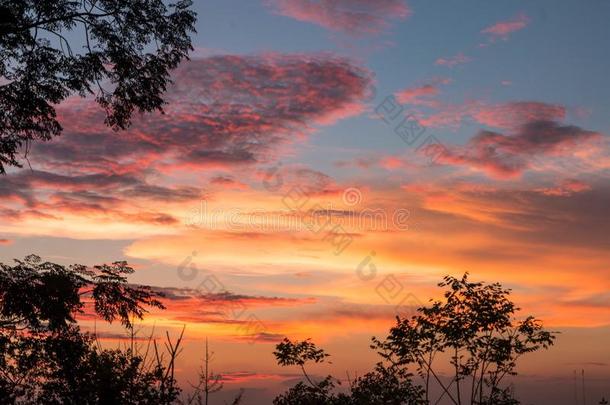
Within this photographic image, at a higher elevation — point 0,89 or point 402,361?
point 0,89

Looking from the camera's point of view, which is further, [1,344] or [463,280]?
[463,280]

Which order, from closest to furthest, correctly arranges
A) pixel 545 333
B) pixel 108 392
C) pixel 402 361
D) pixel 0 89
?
1. pixel 0 89
2. pixel 108 392
3. pixel 545 333
4. pixel 402 361

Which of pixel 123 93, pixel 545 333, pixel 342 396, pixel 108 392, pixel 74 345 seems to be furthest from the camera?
pixel 342 396

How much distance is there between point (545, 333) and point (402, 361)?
726cm

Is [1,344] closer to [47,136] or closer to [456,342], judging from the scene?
[47,136]

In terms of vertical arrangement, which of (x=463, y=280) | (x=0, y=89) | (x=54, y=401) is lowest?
(x=54, y=401)

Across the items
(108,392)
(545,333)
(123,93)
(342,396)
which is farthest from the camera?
(342,396)

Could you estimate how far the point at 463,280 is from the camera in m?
33.0

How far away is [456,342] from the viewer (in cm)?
3378

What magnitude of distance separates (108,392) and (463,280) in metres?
16.8

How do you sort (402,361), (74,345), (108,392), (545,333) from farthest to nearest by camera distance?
(402,361), (545,333), (108,392), (74,345)

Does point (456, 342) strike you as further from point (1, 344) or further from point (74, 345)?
point (1, 344)

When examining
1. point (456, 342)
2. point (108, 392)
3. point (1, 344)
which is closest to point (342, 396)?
point (456, 342)

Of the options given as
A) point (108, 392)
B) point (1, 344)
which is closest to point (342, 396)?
point (108, 392)
